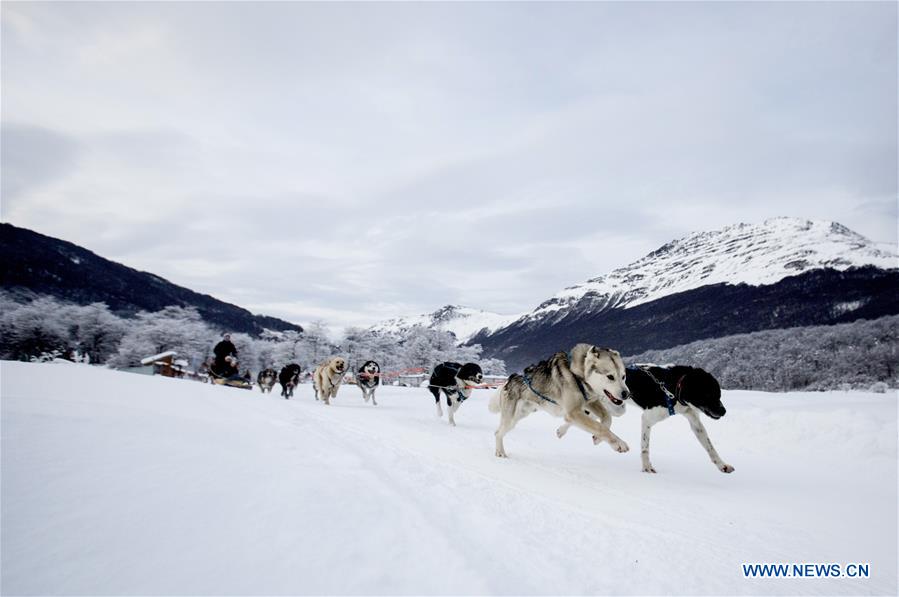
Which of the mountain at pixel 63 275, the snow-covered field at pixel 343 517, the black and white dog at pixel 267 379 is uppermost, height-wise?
the mountain at pixel 63 275

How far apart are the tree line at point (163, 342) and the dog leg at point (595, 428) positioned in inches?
2100

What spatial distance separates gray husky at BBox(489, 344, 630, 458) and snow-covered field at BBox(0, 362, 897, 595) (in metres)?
0.67

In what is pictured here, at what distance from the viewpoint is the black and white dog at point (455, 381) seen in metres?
10.9

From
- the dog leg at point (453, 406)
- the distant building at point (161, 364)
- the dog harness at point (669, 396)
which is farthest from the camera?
the distant building at point (161, 364)

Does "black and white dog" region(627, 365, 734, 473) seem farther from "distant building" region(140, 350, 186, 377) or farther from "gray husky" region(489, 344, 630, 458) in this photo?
"distant building" region(140, 350, 186, 377)

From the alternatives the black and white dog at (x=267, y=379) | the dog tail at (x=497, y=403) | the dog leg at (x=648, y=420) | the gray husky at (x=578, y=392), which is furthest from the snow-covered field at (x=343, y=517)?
the black and white dog at (x=267, y=379)

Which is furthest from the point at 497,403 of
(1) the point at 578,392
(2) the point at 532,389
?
(1) the point at 578,392

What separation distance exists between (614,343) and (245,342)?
14299 centimetres

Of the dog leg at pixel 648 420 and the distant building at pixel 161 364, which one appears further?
the distant building at pixel 161 364

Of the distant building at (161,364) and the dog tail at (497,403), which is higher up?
the dog tail at (497,403)

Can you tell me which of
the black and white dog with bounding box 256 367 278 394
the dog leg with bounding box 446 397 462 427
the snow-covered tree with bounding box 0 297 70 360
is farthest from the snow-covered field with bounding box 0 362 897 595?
the snow-covered tree with bounding box 0 297 70 360

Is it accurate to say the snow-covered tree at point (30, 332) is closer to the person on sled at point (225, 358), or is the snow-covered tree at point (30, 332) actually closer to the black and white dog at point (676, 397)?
the person on sled at point (225, 358)

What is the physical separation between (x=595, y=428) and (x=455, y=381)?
6.13 metres

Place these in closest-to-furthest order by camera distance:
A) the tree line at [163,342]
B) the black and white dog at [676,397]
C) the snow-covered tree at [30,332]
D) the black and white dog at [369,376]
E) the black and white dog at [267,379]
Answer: the black and white dog at [676,397] → the black and white dog at [369,376] → the black and white dog at [267,379] → the snow-covered tree at [30,332] → the tree line at [163,342]
